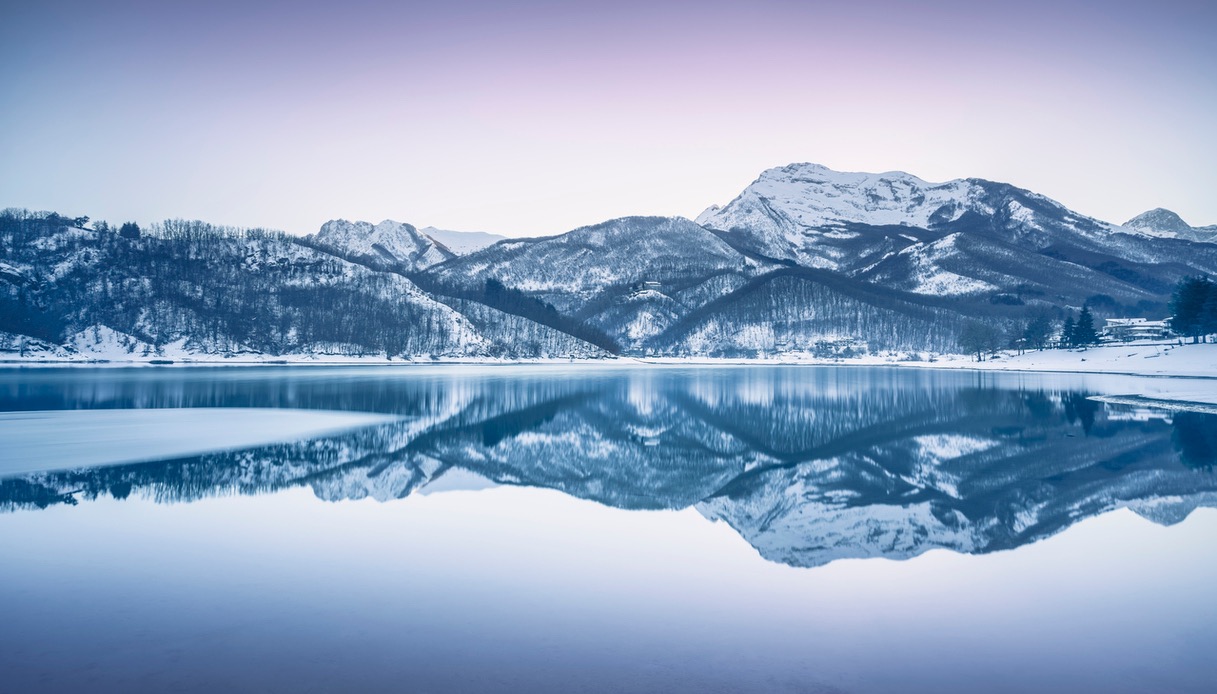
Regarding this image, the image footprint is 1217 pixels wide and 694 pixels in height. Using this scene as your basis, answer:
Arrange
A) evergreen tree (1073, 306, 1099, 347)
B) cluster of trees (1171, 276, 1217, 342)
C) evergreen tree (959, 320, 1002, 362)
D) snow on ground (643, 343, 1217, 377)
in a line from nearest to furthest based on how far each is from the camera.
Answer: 1. snow on ground (643, 343, 1217, 377)
2. cluster of trees (1171, 276, 1217, 342)
3. evergreen tree (1073, 306, 1099, 347)
4. evergreen tree (959, 320, 1002, 362)

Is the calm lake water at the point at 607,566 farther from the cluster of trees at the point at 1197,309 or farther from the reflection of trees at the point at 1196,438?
A: the cluster of trees at the point at 1197,309

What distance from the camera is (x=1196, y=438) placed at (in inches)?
1478

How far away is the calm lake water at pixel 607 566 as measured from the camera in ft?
34.2

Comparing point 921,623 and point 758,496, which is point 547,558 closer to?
point 921,623

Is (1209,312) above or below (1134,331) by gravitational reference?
above

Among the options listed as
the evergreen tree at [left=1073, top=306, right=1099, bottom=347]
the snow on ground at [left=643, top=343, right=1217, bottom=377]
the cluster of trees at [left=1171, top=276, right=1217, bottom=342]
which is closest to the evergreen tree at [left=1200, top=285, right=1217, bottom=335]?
the cluster of trees at [left=1171, top=276, right=1217, bottom=342]

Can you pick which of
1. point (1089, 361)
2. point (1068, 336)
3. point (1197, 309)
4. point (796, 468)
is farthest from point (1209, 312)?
point (796, 468)

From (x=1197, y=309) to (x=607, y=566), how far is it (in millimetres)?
134956

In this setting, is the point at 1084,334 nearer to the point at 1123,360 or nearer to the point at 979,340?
the point at 979,340

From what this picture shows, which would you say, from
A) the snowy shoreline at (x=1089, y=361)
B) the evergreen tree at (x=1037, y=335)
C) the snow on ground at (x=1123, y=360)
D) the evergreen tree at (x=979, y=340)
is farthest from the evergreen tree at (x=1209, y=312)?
the evergreen tree at (x=979, y=340)

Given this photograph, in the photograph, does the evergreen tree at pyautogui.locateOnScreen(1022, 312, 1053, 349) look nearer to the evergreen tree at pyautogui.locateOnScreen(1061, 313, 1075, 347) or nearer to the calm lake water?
the evergreen tree at pyautogui.locateOnScreen(1061, 313, 1075, 347)

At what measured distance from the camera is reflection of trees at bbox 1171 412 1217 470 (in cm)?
3062

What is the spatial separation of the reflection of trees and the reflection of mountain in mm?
143

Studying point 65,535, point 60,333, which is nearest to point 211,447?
point 65,535
